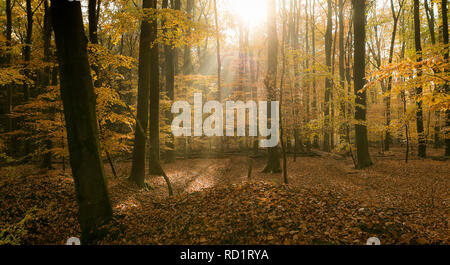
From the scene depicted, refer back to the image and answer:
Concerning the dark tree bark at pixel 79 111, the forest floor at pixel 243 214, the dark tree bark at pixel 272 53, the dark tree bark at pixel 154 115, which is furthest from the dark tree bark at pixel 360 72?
the dark tree bark at pixel 79 111

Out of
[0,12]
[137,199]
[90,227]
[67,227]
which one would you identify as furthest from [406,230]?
[0,12]

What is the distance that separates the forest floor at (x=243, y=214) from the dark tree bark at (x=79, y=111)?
68 cm

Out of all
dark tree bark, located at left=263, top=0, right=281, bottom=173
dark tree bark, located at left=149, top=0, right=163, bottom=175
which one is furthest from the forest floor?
dark tree bark, located at left=263, top=0, right=281, bottom=173

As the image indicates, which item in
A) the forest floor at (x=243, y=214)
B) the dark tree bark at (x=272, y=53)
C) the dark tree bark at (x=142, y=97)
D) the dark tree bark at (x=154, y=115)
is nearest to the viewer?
the forest floor at (x=243, y=214)

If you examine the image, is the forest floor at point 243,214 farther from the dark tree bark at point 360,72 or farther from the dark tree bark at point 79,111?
the dark tree bark at point 360,72

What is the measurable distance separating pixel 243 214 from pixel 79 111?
163 inches

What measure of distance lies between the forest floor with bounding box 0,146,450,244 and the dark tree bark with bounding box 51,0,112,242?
68 cm

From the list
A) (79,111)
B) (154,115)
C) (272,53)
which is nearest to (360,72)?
(272,53)

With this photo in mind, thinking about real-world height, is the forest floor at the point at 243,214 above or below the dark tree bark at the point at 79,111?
Result: below

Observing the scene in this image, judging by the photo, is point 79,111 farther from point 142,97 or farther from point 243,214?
point 142,97

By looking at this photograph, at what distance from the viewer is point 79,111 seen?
14.4 feet

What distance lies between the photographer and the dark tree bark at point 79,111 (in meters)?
4.29

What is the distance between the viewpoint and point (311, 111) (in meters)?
17.5
